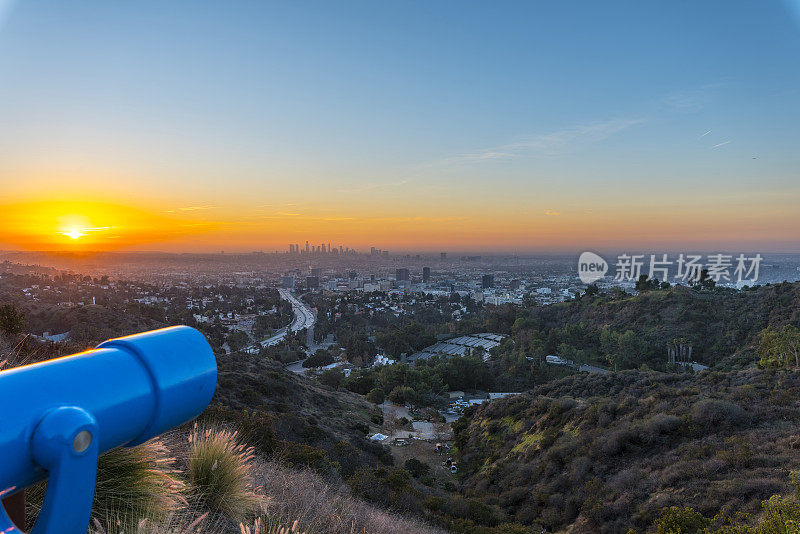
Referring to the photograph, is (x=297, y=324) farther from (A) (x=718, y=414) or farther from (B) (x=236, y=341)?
(A) (x=718, y=414)

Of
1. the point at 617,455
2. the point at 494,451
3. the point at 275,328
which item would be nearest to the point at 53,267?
the point at 275,328

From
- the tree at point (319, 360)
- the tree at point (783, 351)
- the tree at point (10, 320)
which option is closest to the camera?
the tree at point (10, 320)

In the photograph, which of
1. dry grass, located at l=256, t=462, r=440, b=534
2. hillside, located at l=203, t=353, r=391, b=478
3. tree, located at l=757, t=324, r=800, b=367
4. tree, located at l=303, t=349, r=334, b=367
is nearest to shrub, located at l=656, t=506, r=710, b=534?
dry grass, located at l=256, t=462, r=440, b=534

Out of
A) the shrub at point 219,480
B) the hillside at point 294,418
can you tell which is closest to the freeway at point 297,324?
the hillside at point 294,418

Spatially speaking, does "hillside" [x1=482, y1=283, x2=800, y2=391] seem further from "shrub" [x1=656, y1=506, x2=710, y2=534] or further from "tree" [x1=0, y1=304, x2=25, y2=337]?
"tree" [x1=0, y1=304, x2=25, y2=337]

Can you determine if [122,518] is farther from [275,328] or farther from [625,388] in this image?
[275,328]

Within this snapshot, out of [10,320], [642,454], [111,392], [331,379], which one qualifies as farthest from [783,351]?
[10,320]

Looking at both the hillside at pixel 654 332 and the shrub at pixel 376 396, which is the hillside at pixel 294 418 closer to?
the shrub at pixel 376 396
